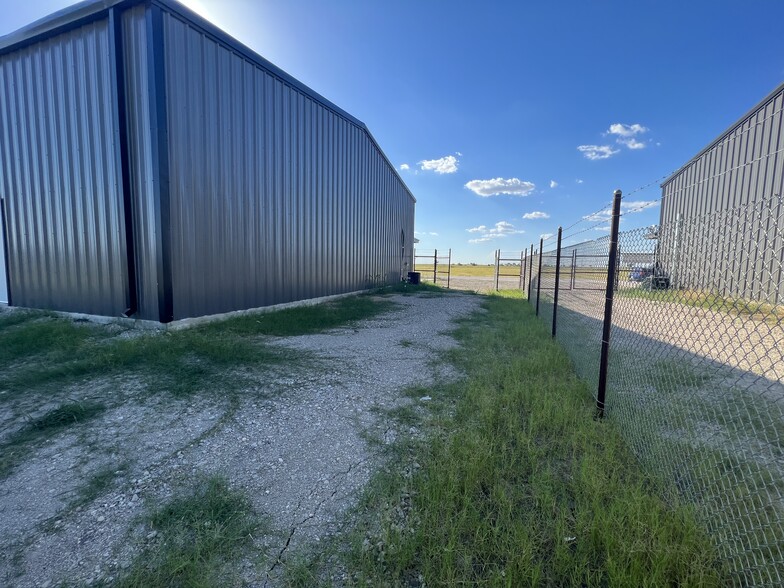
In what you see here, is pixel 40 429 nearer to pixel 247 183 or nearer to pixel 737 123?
pixel 247 183

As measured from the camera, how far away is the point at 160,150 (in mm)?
5535

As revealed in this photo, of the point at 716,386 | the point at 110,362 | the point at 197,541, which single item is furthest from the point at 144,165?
the point at 716,386

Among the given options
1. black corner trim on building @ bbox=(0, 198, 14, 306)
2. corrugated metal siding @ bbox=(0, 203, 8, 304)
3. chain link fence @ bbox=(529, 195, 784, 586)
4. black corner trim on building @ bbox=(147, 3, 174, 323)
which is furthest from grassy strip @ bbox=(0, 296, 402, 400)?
chain link fence @ bbox=(529, 195, 784, 586)

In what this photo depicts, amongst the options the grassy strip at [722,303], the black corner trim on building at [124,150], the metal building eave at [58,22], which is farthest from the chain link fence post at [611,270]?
the metal building eave at [58,22]

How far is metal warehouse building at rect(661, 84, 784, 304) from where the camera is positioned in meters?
1.72

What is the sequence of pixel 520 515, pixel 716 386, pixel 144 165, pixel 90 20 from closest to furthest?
1. pixel 520 515
2. pixel 716 386
3. pixel 144 165
4. pixel 90 20

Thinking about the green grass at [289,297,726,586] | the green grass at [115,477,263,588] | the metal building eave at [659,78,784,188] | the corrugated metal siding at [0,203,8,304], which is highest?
the metal building eave at [659,78,784,188]

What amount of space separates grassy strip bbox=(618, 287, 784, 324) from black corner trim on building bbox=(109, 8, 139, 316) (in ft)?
22.9

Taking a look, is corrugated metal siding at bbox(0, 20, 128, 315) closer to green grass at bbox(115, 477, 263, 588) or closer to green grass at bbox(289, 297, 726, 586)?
green grass at bbox(115, 477, 263, 588)

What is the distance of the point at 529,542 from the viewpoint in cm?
161

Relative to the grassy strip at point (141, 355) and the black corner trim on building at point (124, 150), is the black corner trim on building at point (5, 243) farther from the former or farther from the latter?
the black corner trim on building at point (124, 150)

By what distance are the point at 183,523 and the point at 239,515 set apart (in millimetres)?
258

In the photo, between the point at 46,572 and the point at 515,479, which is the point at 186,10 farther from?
the point at 515,479

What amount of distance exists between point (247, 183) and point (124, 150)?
78.9 inches
